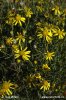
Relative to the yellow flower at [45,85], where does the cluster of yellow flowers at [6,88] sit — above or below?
above

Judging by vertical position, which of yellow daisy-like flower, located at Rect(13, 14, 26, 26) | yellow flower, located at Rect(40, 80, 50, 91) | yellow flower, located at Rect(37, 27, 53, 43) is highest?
yellow daisy-like flower, located at Rect(13, 14, 26, 26)

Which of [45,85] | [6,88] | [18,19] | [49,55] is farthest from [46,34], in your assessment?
[6,88]

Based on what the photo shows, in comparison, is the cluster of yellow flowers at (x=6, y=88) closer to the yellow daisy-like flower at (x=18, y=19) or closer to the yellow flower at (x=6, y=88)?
the yellow flower at (x=6, y=88)

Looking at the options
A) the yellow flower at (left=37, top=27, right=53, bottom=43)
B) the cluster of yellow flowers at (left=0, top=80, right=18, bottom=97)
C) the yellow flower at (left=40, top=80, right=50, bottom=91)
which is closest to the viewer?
the cluster of yellow flowers at (left=0, top=80, right=18, bottom=97)

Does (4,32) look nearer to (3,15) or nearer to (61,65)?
(3,15)

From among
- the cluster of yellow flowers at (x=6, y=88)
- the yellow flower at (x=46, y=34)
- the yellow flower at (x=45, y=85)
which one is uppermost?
the yellow flower at (x=46, y=34)

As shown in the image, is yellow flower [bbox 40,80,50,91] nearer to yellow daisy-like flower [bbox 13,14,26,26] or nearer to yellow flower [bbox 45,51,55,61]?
yellow flower [bbox 45,51,55,61]

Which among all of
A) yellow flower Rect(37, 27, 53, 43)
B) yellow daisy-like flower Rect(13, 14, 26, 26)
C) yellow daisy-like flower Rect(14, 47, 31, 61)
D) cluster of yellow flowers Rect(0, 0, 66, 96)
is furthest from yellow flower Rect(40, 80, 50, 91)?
yellow daisy-like flower Rect(13, 14, 26, 26)

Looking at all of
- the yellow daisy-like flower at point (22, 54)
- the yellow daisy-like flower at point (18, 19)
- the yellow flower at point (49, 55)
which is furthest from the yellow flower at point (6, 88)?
the yellow daisy-like flower at point (18, 19)

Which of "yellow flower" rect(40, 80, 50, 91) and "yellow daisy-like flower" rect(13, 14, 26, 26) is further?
"yellow daisy-like flower" rect(13, 14, 26, 26)

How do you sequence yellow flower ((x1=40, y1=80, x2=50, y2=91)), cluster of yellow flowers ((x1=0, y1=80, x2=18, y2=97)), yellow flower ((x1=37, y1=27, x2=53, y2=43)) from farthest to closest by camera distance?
yellow flower ((x1=37, y1=27, x2=53, y2=43))
yellow flower ((x1=40, y1=80, x2=50, y2=91))
cluster of yellow flowers ((x1=0, y1=80, x2=18, y2=97))

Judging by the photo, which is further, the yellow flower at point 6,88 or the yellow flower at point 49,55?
the yellow flower at point 49,55

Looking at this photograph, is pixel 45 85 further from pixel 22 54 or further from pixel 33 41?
pixel 33 41

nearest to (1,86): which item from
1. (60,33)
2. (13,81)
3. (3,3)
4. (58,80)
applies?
(13,81)
